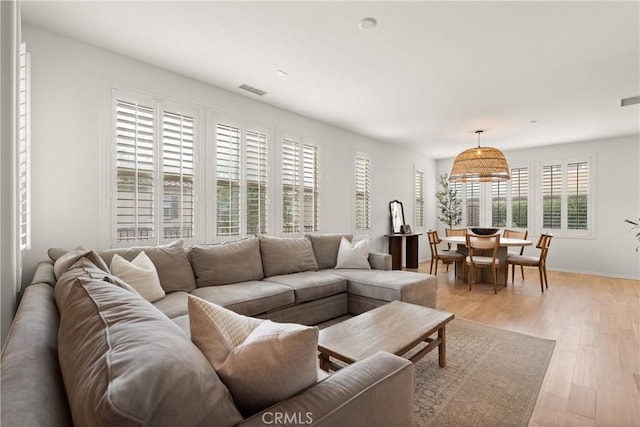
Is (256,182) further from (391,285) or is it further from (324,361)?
(324,361)

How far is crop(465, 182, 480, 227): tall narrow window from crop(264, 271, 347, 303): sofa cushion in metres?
5.28

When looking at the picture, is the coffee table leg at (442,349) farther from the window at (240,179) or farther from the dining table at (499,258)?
the dining table at (499,258)

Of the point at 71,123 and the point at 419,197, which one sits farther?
the point at 419,197

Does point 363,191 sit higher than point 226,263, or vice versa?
point 363,191

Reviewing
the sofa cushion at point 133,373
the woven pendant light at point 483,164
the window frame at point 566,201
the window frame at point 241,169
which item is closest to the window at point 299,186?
the window frame at point 241,169

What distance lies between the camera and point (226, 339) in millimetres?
955

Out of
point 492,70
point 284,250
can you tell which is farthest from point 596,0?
point 284,250

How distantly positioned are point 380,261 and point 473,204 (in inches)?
183

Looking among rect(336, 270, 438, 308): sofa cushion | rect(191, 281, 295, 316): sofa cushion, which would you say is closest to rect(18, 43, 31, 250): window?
rect(191, 281, 295, 316): sofa cushion

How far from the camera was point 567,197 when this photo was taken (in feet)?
20.6

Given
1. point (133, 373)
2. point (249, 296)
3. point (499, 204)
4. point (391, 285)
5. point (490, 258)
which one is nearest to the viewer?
point (133, 373)

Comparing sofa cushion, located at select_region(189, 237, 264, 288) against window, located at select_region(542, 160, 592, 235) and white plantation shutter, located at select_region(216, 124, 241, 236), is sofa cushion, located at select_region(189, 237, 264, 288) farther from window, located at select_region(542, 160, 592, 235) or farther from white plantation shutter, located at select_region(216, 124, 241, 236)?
window, located at select_region(542, 160, 592, 235)

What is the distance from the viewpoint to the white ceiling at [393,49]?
2.26 metres

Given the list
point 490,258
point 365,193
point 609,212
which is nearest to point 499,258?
point 490,258
